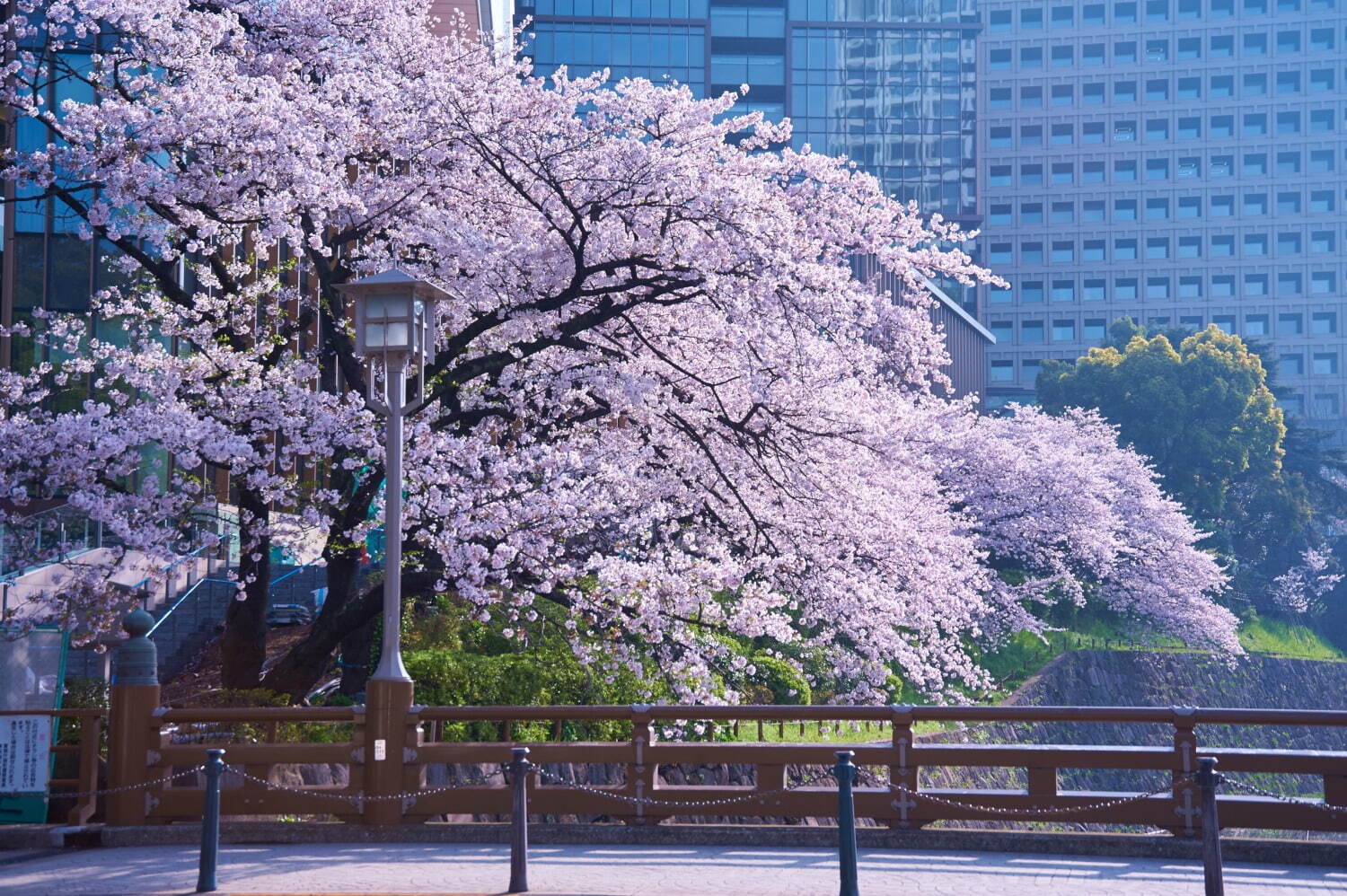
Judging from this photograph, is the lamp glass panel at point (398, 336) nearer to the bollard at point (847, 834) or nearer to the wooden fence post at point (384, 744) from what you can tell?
the wooden fence post at point (384, 744)

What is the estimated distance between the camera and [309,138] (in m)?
16.6

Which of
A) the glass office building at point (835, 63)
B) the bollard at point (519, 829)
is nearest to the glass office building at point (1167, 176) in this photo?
the glass office building at point (835, 63)

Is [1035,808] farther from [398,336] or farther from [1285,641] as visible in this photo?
[1285,641]

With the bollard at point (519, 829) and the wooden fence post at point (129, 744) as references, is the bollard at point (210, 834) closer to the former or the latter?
the bollard at point (519, 829)

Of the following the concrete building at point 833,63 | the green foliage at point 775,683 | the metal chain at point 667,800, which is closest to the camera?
the metal chain at point 667,800

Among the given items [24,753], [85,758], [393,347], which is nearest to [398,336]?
[393,347]

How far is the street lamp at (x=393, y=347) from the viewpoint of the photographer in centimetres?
1342

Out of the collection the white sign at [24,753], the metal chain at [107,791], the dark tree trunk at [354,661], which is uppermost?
the dark tree trunk at [354,661]

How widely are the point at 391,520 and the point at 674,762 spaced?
3.52 m

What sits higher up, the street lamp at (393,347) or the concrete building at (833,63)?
the concrete building at (833,63)

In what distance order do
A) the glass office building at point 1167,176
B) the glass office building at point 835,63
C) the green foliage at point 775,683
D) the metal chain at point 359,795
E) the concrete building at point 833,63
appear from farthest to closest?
the glass office building at point 1167,176, the glass office building at point 835,63, the concrete building at point 833,63, the green foliage at point 775,683, the metal chain at point 359,795

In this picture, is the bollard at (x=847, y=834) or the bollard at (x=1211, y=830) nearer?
the bollard at (x=1211, y=830)

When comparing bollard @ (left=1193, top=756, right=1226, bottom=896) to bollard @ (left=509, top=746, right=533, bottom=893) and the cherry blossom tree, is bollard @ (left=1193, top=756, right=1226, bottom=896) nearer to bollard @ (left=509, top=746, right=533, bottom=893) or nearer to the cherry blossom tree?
bollard @ (left=509, top=746, right=533, bottom=893)

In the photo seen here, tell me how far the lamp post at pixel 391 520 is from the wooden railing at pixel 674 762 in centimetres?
3
